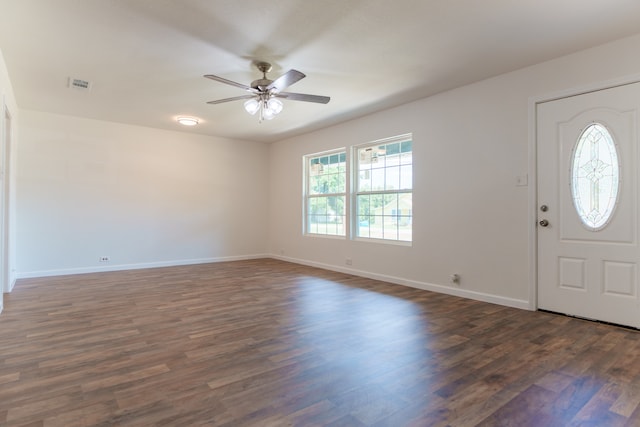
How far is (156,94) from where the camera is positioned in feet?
14.4

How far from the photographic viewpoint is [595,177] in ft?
10.5

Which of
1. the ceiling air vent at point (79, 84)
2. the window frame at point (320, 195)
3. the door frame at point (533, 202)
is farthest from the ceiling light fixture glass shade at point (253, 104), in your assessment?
the door frame at point (533, 202)

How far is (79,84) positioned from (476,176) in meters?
4.78

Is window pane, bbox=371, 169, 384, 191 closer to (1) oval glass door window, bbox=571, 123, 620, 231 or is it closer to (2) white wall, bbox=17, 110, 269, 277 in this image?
(1) oval glass door window, bbox=571, 123, 620, 231

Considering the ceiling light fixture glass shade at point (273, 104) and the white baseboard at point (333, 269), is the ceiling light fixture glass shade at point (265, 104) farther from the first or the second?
the white baseboard at point (333, 269)

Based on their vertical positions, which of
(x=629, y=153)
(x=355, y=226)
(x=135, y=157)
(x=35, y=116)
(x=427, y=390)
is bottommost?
(x=427, y=390)

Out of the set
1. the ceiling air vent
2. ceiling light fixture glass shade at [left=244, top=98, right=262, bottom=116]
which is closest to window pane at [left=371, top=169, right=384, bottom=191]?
ceiling light fixture glass shade at [left=244, top=98, right=262, bottom=116]

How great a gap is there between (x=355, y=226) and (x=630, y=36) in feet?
12.7

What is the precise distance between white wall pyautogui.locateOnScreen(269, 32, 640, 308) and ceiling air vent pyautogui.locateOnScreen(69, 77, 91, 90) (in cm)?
368

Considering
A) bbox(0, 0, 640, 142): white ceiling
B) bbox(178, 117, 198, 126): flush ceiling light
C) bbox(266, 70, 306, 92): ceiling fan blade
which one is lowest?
bbox(266, 70, 306, 92): ceiling fan blade

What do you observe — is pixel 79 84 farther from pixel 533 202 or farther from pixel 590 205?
pixel 590 205

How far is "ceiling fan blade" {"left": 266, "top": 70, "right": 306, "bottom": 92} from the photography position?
291 centimetres

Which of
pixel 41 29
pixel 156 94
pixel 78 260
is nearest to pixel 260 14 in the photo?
pixel 41 29

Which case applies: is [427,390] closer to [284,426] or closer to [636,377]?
[284,426]
